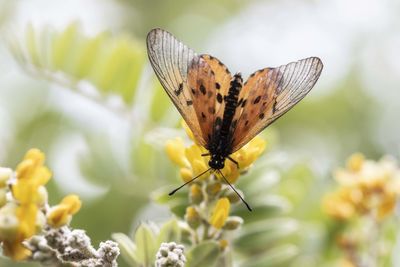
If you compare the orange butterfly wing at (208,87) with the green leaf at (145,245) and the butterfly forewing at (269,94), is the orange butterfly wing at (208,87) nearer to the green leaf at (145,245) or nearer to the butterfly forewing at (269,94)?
the butterfly forewing at (269,94)

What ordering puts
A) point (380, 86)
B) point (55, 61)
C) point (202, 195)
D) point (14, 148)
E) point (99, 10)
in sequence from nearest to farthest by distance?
point (202, 195) → point (55, 61) → point (14, 148) → point (380, 86) → point (99, 10)

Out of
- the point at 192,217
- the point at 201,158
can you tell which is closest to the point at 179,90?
Answer: the point at 201,158

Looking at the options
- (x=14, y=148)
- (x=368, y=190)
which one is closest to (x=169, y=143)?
(x=368, y=190)

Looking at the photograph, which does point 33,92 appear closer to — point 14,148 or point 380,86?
point 14,148

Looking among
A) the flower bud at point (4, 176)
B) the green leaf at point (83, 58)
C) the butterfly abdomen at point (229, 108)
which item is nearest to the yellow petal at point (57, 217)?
the flower bud at point (4, 176)

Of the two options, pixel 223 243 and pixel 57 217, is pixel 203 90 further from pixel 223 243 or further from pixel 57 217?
pixel 57 217

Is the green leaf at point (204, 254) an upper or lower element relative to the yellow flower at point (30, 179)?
lower

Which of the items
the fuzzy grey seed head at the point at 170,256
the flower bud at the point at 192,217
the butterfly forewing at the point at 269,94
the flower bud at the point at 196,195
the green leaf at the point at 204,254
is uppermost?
the butterfly forewing at the point at 269,94
